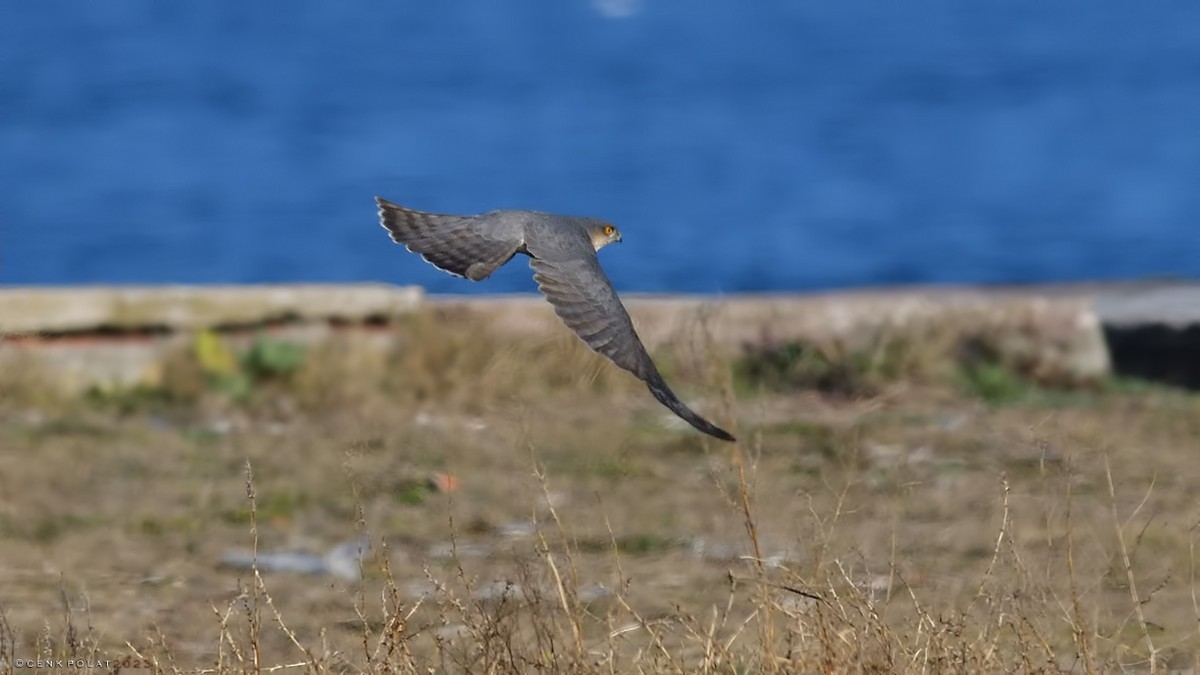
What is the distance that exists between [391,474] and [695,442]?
1.48 meters

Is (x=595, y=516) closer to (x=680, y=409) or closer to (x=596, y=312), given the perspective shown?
(x=596, y=312)

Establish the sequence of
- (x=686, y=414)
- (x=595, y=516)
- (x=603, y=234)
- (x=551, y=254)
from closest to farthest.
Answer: (x=686, y=414) < (x=551, y=254) < (x=603, y=234) < (x=595, y=516)

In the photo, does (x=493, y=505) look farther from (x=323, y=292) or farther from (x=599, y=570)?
(x=323, y=292)

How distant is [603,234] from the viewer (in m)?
5.27

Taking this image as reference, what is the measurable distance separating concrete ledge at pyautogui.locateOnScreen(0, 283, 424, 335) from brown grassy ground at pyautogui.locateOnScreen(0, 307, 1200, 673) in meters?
0.23

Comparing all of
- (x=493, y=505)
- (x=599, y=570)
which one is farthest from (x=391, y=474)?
(x=599, y=570)

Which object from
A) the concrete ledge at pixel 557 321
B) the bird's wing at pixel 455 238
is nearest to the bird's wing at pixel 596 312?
the bird's wing at pixel 455 238

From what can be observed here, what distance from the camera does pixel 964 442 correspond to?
831 centimetres

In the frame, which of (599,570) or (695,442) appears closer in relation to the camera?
(599,570)

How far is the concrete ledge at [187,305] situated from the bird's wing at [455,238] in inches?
177

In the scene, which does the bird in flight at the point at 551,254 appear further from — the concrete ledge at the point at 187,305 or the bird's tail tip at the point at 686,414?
the concrete ledge at the point at 187,305

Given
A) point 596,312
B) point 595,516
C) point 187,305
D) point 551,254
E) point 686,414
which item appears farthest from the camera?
point 187,305

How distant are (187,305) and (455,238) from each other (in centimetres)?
470

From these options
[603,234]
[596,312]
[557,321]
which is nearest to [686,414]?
[596,312]
